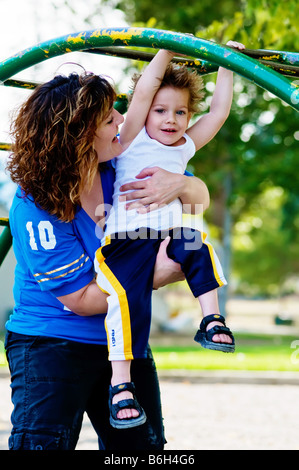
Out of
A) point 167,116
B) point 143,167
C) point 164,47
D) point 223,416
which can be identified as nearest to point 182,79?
point 167,116

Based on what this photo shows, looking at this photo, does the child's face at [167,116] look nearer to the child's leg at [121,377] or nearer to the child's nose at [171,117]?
the child's nose at [171,117]

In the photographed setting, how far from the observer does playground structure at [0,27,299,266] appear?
1666mm

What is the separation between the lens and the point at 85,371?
2.02m

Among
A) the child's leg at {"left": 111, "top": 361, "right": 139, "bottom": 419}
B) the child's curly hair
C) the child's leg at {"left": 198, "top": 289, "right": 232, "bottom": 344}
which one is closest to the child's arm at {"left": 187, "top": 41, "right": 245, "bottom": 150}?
the child's curly hair

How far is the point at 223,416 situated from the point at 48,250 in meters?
4.03

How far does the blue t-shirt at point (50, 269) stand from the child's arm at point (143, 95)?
1.14 ft

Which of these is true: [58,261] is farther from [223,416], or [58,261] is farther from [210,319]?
[223,416]

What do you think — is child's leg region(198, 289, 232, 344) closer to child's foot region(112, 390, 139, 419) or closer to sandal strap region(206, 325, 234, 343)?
sandal strap region(206, 325, 234, 343)

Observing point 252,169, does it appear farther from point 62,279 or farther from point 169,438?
point 62,279

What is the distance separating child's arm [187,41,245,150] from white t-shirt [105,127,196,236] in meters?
0.07

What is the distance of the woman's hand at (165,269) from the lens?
2.04m

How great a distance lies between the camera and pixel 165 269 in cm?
204
